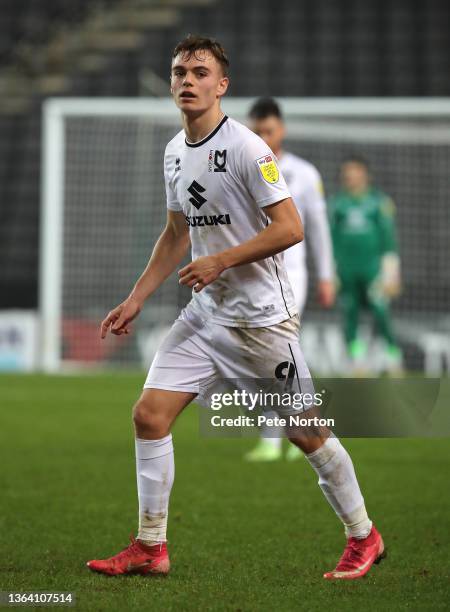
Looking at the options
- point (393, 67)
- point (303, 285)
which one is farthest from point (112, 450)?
point (393, 67)

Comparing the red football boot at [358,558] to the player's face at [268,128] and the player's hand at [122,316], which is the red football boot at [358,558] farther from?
the player's face at [268,128]

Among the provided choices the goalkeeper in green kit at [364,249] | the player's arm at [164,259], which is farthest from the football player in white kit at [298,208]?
the goalkeeper in green kit at [364,249]

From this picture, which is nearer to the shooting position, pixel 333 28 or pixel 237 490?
pixel 237 490

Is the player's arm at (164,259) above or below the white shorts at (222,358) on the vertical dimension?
above

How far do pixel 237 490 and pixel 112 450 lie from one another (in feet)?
6.63

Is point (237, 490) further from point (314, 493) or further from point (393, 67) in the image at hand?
point (393, 67)

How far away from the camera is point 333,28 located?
24.6m

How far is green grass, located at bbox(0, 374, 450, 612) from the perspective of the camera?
407cm

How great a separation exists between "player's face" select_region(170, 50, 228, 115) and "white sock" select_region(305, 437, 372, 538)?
127cm

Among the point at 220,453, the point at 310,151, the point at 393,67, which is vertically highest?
the point at 393,67

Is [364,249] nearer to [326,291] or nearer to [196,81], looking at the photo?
[326,291]

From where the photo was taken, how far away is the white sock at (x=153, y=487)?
438 centimetres

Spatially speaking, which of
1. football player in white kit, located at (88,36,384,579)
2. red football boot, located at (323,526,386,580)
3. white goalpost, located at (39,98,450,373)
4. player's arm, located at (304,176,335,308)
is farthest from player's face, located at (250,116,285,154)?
white goalpost, located at (39,98,450,373)

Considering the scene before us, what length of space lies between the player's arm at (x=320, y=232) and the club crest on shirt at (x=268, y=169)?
3474mm
